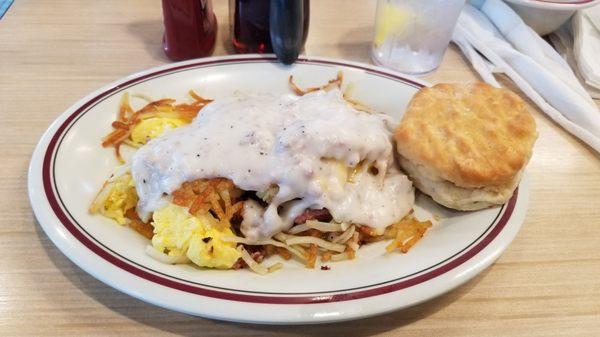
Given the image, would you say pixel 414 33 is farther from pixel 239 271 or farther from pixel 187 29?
pixel 239 271

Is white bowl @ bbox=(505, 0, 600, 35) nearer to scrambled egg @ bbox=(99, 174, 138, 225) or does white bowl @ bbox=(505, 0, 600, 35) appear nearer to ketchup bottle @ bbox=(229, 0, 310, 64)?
ketchup bottle @ bbox=(229, 0, 310, 64)

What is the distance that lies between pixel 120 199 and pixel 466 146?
0.93 m

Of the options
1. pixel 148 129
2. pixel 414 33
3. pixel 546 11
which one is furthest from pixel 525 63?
pixel 148 129

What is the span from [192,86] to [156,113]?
196mm

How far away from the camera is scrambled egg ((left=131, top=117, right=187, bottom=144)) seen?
139 cm

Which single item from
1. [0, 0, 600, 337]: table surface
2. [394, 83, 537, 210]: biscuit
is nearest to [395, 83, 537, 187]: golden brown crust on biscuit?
[394, 83, 537, 210]: biscuit

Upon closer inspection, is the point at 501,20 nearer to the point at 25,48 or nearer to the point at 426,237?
the point at 426,237

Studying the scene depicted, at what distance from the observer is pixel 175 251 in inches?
42.0

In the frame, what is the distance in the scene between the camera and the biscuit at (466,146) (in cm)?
114

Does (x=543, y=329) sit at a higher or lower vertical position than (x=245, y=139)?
lower

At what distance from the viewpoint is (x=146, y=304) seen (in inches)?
40.8

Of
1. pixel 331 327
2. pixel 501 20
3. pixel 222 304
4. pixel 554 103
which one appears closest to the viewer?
pixel 222 304

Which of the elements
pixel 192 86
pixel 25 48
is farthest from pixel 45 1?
pixel 192 86

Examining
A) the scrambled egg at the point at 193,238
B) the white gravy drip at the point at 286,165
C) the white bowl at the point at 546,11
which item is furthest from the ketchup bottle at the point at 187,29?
the white bowl at the point at 546,11
